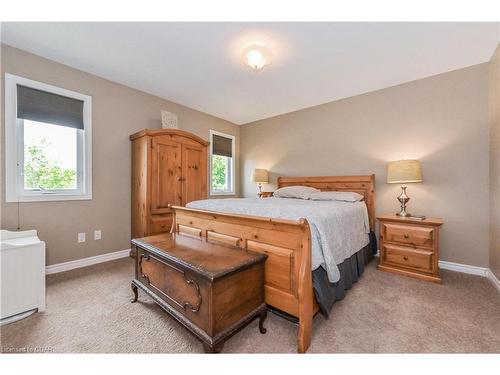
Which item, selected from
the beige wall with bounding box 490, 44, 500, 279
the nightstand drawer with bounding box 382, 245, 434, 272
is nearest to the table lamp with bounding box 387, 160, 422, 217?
the nightstand drawer with bounding box 382, 245, 434, 272

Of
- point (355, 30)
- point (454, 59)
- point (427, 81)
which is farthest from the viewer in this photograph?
point (427, 81)

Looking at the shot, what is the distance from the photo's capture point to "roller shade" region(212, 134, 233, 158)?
443 centimetres

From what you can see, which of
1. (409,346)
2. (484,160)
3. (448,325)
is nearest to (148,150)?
(409,346)

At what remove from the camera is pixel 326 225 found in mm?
1638

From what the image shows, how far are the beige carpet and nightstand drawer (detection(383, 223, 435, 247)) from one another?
462mm

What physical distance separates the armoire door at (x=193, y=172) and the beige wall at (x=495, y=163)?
11.6ft

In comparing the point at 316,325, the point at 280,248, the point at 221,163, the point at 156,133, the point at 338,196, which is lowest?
the point at 316,325

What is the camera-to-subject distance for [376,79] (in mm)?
2816

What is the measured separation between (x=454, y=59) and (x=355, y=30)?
1386 millimetres

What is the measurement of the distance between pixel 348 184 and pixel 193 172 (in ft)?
7.94

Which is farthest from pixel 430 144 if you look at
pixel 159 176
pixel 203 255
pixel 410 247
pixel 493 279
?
pixel 159 176

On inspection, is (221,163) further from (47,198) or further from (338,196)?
(47,198)

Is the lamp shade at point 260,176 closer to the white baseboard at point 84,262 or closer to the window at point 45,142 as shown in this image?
the white baseboard at point 84,262
